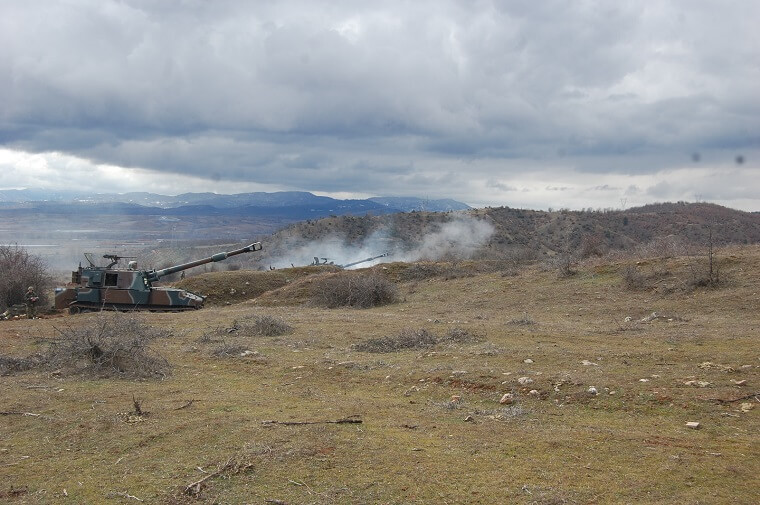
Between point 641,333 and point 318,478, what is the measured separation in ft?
Answer: 30.3

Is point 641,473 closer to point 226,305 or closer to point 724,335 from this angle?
point 724,335

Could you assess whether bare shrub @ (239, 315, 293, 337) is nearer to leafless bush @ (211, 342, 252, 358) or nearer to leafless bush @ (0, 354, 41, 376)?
leafless bush @ (211, 342, 252, 358)

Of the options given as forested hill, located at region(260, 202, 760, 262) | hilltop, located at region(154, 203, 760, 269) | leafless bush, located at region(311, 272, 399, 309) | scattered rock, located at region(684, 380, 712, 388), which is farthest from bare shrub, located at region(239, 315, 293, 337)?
forested hill, located at region(260, 202, 760, 262)

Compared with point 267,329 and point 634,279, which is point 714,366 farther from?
point 634,279

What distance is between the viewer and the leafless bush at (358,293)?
76.0ft

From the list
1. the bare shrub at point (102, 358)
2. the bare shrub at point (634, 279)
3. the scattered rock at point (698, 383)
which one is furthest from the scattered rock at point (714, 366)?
the bare shrub at point (634, 279)

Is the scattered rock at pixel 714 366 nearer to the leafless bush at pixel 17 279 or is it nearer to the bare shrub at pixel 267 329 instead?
the bare shrub at pixel 267 329

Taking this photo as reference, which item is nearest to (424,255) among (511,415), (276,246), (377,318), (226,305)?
(276,246)

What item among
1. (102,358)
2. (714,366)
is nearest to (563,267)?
(714,366)

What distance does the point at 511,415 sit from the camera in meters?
7.13

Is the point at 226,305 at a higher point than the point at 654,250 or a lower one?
lower

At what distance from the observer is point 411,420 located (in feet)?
23.2

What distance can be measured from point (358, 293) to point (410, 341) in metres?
11.2

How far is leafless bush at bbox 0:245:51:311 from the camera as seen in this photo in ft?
85.3
